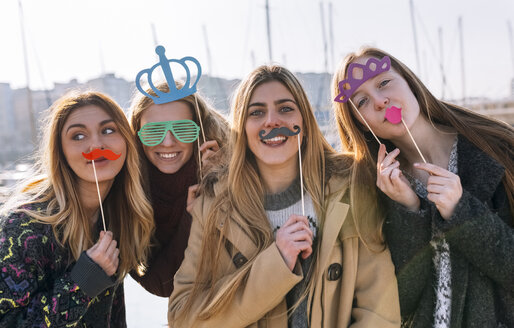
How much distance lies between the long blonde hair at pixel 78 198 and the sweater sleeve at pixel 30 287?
120 mm

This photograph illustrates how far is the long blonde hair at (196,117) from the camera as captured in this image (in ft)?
10.6

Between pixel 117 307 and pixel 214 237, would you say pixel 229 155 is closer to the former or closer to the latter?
pixel 214 237

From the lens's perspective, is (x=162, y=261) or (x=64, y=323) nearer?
(x=64, y=323)

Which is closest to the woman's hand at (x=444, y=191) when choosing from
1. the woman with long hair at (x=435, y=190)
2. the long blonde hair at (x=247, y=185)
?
the woman with long hair at (x=435, y=190)

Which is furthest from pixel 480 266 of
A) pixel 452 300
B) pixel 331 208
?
pixel 331 208

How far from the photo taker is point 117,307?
9.36ft

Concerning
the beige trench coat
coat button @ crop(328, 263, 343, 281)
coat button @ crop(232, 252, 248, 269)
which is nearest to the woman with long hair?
the beige trench coat

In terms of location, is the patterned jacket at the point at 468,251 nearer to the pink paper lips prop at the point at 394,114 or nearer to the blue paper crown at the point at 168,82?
the pink paper lips prop at the point at 394,114

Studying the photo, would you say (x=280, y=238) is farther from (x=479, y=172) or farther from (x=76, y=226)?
(x=76, y=226)

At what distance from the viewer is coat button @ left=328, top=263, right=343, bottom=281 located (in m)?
2.28

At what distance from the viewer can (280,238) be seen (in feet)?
7.25

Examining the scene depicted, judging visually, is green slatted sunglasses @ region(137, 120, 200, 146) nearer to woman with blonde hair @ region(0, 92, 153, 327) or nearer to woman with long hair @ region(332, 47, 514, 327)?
woman with blonde hair @ region(0, 92, 153, 327)

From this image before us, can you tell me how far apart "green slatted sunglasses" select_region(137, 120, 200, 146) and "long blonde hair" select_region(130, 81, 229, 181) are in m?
0.10

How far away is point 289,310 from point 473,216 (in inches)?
39.6
